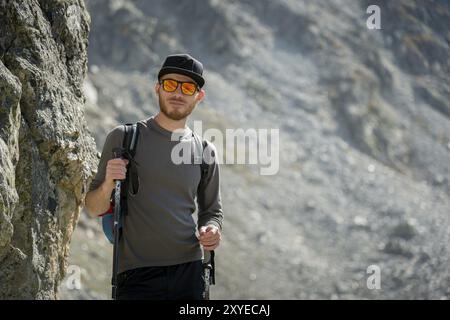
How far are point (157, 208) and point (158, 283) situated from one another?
497mm

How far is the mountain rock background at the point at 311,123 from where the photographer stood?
32.6 metres

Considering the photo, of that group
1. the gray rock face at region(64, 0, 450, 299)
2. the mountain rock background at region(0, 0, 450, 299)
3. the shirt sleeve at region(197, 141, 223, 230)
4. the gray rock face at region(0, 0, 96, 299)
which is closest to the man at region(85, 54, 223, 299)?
the shirt sleeve at region(197, 141, 223, 230)

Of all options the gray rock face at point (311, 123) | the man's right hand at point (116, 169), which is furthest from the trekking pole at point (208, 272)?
the gray rock face at point (311, 123)

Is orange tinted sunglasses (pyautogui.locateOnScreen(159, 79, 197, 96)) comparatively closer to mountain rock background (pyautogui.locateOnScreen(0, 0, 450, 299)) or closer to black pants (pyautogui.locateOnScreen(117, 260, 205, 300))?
black pants (pyautogui.locateOnScreen(117, 260, 205, 300))

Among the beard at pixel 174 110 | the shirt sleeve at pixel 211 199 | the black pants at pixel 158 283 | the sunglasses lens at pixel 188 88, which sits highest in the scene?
the sunglasses lens at pixel 188 88

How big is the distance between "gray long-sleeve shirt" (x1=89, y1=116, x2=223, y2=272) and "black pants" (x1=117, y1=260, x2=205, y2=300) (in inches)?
1.9

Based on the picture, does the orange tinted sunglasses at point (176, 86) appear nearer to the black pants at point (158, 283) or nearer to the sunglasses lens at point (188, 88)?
the sunglasses lens at point (188, 88)

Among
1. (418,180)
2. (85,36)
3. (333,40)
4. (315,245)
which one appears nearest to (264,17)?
(333,40)

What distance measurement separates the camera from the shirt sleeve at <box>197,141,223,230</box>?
4.61m

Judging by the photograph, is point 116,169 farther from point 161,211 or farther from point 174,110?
point 174,110

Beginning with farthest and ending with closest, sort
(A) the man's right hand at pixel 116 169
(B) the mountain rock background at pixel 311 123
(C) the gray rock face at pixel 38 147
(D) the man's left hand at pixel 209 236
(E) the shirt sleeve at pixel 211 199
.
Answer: (B) the mountain rock background at pixel 311 123, (C) the gray rock face at pixel 38 147, (E) the shirt sleeve at pixel 211 199, (D) the man's left hand at pixel 209 236, (A) the man's right hand at pixel 116 169

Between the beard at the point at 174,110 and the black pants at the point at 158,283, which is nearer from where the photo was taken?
the black pants at the point at 158,283

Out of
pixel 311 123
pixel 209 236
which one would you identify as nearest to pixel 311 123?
pixel 311 123

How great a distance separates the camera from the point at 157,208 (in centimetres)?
425
